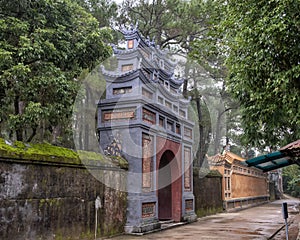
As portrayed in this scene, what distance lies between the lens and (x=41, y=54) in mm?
9344

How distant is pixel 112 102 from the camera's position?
10.4 meters

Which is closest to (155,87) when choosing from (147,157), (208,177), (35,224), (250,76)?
(147,157)

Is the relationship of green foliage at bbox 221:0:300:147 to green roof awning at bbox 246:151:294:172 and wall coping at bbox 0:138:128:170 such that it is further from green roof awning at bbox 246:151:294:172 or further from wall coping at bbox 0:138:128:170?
wall coping at bbox 0:138:128:170

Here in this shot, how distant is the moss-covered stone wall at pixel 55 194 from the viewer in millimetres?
6285

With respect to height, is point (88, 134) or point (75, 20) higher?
point (75, 20)

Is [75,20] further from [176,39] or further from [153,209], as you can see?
[176,39]

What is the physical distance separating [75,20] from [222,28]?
512 cm

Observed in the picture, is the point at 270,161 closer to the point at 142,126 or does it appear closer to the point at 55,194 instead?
the point at 142,126

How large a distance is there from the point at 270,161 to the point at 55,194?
16.4 ft

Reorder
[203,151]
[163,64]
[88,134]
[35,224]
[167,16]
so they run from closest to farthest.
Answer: [35,224] → [163,64] → [167,16] → [88,134] → [203,151]

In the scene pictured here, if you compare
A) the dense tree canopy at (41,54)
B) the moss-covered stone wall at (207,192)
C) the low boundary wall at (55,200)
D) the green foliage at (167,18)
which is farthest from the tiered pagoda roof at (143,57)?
the moss-covered stone wall at (207,192)

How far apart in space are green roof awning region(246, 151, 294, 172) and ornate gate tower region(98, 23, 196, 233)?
3297 mm

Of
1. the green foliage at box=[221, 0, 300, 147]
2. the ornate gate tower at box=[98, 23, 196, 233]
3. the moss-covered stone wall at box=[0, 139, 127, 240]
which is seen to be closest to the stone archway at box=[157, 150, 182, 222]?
the ornate gate tower at box=[98, 23, 196, 233]

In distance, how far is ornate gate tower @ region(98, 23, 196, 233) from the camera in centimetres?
1015
